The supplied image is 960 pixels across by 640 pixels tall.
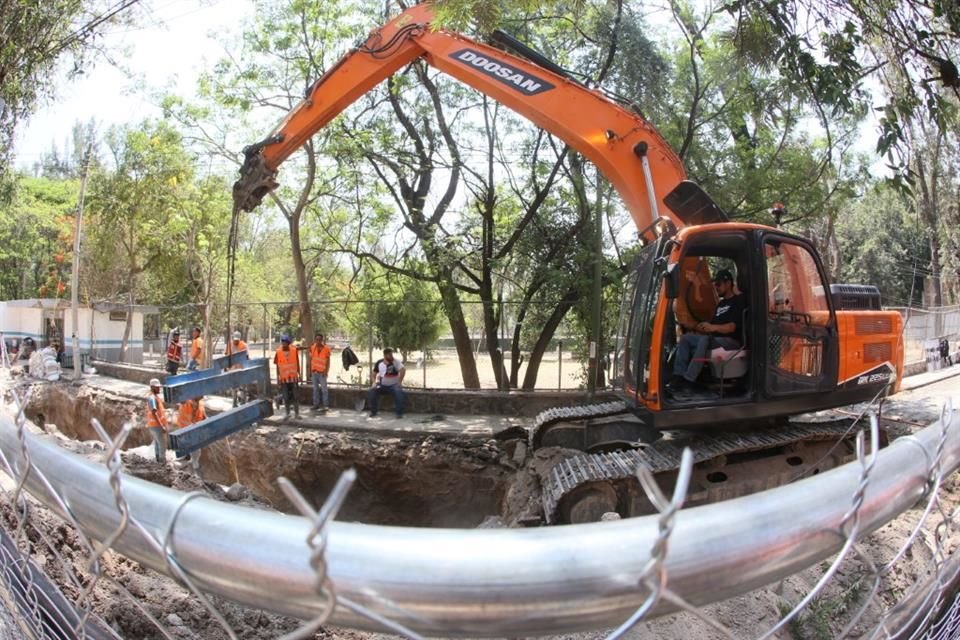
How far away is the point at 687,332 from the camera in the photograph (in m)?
6.61

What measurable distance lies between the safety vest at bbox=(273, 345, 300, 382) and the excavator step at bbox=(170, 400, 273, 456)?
13.8 feet

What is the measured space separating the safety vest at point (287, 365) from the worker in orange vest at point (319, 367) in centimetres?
67

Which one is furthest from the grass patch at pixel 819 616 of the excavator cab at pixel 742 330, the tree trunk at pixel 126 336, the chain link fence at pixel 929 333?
the tree trunk at pixel 126 336

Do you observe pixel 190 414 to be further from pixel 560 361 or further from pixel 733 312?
pixel 733 312

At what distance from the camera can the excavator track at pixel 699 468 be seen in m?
6.49

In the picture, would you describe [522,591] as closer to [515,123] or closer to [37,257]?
[515,123]

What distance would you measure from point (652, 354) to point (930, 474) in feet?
17.8

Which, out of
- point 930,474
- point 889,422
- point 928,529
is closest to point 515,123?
point 889,422

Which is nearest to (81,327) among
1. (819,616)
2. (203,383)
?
(203,383)

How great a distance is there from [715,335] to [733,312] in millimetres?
278

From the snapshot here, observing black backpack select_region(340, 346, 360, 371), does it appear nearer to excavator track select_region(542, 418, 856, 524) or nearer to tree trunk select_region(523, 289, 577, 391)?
tree trunk select_region(523, 289, 577, 391)

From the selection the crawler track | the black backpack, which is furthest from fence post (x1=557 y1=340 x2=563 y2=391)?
the crawler track

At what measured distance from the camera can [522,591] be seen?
2.49 feet

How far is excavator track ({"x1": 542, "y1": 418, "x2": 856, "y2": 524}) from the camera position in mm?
6492
